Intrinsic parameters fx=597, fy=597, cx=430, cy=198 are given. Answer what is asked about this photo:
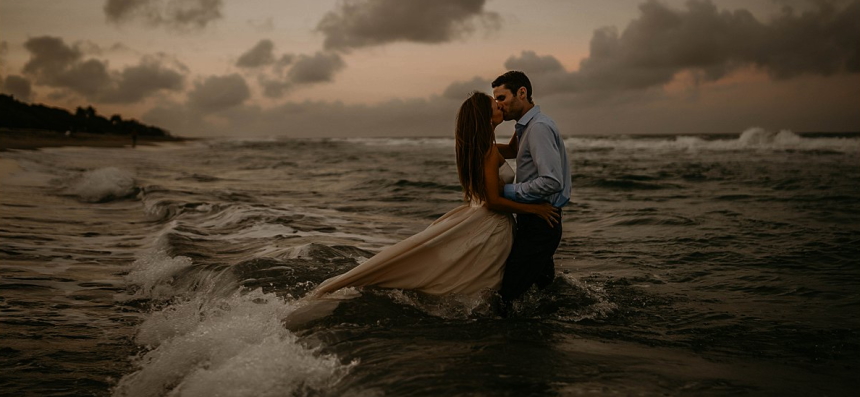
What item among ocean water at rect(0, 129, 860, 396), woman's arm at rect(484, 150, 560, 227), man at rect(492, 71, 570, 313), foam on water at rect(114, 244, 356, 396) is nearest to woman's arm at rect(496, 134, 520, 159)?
man at rect(492, 71, 570, 313)

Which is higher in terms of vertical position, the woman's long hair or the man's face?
the man's face

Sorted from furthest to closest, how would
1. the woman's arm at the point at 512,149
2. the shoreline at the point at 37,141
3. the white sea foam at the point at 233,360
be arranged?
1. the shoreline at the point at 37,141
2. the woman's arm at the point at 512,149
3. the white sea foam at the point at 233,360

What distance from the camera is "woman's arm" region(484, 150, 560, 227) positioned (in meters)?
4.72

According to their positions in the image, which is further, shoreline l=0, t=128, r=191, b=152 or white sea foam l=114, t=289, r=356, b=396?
shoreline l=0, t=128, r=191, b=152

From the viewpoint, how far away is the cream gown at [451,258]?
4961mm

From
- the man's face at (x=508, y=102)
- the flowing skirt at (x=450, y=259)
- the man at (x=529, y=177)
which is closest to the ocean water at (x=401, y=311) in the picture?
the flowing skirt at (x=450, y=259)

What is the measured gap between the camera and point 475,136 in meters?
4.68

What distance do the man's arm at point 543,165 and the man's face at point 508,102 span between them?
0.21m

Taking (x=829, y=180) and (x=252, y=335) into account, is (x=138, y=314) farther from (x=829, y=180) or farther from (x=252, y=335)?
(x=829, y=180)

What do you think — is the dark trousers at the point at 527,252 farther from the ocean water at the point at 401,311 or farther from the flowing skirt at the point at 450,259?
the ocean water at the point at 401,311

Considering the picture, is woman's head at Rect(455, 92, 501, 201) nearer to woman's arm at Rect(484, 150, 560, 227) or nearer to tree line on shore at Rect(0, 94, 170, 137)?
woman's arm at Rect(484, 150, 560, 227)

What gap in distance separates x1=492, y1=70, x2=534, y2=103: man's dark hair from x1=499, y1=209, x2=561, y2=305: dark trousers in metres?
1.04

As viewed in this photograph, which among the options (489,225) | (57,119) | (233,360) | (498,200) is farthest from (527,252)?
(57,119)

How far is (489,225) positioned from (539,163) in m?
0.70
